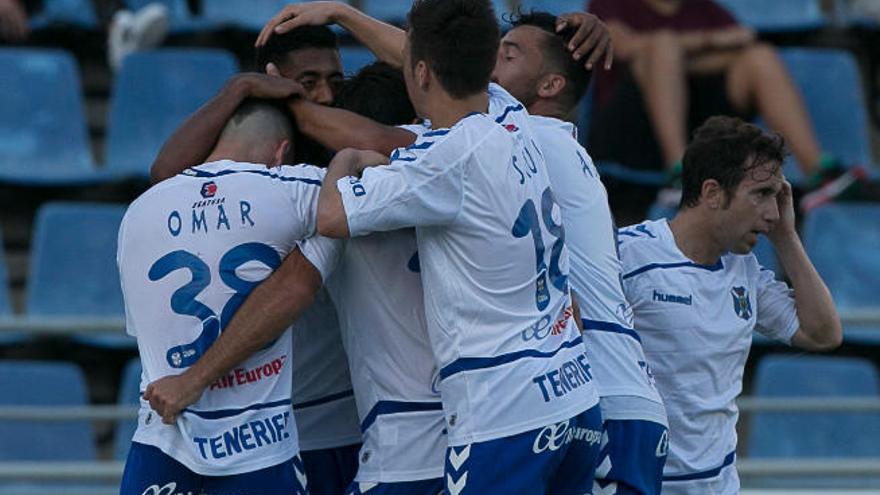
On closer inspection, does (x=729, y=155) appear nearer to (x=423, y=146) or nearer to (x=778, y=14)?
(x=423, y=146)

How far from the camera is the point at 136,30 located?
895 cm

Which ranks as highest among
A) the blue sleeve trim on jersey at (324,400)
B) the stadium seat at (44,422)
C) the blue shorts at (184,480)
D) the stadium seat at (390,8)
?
the blue shorts at (184,480)

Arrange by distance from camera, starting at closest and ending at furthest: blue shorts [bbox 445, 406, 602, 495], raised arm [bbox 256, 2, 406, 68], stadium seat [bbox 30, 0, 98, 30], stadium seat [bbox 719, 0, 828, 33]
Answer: blue shorts [bbox 445, 406, 602, 495], raised arm [bbox 256, 2, 406, 68], stadium seat [bbox 30, 0, 98, 30], stadium seat [bbox 719, 0, 828, 33]

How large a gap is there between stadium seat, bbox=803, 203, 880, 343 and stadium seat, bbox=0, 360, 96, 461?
3379 mm

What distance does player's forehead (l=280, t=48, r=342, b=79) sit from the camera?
524 centimetres

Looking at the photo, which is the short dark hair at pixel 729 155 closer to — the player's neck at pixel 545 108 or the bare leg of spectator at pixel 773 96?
the player's neck at pixel 545 108

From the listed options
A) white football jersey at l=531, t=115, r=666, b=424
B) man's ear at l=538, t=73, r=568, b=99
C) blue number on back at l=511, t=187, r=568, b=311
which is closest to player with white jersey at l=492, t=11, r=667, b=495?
white football jersey at l=531, t=115, r=666, b=424

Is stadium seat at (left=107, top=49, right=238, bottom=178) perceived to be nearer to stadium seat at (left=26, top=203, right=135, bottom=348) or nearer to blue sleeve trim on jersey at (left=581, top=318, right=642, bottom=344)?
stadium seat at (left=26, top=203, right=135, bottom=348)

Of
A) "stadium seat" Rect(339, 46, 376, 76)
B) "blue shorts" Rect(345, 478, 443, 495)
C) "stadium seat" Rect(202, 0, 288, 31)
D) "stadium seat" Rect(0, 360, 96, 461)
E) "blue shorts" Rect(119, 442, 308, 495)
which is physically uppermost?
"blue shorts" Rect(345, 478, 443, 495)

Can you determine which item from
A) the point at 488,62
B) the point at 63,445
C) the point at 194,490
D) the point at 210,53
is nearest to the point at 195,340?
the point at 194,490

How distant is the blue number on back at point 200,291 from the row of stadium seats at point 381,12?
454cm

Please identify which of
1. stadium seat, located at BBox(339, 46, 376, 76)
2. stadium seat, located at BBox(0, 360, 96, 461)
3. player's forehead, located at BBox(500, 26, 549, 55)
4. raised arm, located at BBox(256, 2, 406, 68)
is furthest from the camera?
stadium seat, located at BBox(339, 46, 376, 76)

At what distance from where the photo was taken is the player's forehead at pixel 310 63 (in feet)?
17.2

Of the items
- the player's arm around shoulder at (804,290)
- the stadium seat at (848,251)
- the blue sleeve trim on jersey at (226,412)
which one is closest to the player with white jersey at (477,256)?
the blue sleeve trim on jersey at (226,412)
